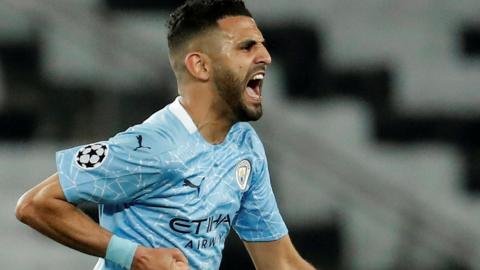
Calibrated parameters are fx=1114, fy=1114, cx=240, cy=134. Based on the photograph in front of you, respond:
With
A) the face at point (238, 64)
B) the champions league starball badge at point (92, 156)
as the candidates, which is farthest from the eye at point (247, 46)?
the champions league starball badge at point (92, 156)

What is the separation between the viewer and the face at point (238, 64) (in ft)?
9.95

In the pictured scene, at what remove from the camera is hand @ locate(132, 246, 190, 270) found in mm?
2777

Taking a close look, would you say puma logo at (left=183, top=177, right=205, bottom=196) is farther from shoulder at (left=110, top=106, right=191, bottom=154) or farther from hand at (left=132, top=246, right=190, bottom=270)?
hand at (left=132, top=246, right=190, bottom=270)

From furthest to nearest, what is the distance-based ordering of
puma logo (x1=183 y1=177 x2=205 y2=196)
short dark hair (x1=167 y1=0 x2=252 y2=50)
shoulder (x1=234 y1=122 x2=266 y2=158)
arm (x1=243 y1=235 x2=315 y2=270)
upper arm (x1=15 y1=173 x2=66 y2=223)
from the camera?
arm (x1=243 y1=235 x2=315 y2=270) → shoulder (x1=234 y1=122 x2=266 y2=158) → short dark hair (x1=167 y1=0 x2=252 y2=50) → puma logo (x1=183 y1=177 x2=205 y2=196) → upper arm (x1=15 y1=173 x2=66 y2=223)

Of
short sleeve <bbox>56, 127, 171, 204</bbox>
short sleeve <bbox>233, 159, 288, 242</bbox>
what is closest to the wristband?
short sleeve <bbox>56, 127, 171, 204</bbox>

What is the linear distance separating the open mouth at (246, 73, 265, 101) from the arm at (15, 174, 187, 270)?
19.9 inches

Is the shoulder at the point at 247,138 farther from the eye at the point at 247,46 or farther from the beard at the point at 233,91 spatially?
the eye at the point at 247,46

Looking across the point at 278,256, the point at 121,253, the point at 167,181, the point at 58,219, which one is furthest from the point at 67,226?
the point at 278,256

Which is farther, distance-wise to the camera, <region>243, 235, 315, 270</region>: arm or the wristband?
Answer: <region>243, 235, 315, 270</region>: arm

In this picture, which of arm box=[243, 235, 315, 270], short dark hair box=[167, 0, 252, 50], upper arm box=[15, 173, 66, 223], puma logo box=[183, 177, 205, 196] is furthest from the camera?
arm box=[243, 235, 315, 270]

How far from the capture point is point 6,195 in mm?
5266

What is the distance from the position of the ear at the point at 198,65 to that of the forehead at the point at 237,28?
3.6 inches

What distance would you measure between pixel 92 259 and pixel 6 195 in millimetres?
527

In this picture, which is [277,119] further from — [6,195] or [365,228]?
[6,195]
